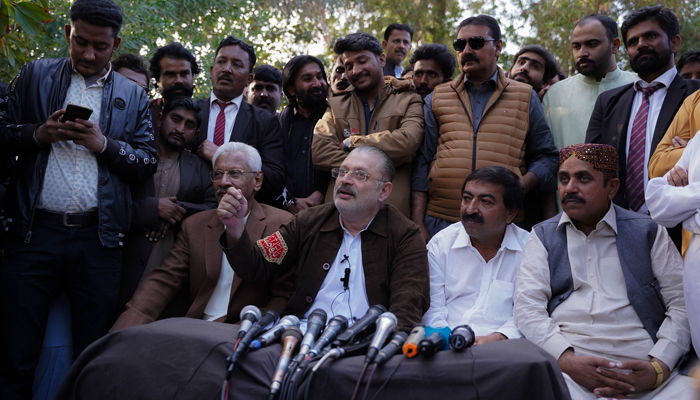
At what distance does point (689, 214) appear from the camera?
3795mm

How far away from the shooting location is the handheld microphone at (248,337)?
3203 mm

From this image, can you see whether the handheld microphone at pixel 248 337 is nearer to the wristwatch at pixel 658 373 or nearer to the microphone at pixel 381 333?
the microphone at pixel 381 333

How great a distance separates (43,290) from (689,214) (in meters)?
4.23

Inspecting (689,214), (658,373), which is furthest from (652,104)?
(658,373)

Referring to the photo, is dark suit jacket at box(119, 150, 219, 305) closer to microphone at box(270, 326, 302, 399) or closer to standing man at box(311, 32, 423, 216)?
standing man at box(311, 32, 423, 216)

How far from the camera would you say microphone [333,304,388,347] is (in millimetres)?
3350

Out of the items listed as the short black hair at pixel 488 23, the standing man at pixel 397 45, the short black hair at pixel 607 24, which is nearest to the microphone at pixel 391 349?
the short black hair at pixel 488 23

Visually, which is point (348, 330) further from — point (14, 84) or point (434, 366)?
point (14, 84)

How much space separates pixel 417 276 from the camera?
436 cm

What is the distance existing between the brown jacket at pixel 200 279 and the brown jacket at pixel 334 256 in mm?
286

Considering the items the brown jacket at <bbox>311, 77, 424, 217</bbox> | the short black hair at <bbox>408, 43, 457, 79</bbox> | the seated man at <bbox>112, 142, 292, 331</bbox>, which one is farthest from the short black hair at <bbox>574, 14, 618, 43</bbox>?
the seated man at <bbox>112, 142, 292, 331</bbox>

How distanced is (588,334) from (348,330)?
5.49 feet

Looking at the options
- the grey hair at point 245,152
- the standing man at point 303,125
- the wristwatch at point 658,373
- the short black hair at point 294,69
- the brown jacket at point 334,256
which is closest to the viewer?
the wristwatch at point 658,373

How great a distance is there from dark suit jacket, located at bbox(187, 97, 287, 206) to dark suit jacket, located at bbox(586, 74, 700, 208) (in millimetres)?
2643
